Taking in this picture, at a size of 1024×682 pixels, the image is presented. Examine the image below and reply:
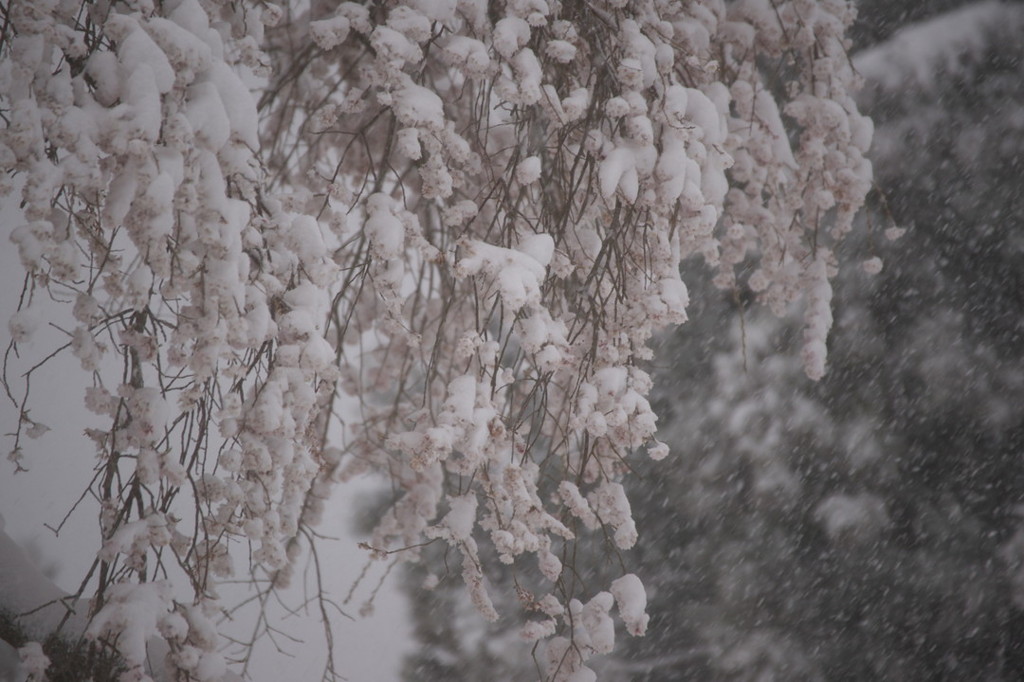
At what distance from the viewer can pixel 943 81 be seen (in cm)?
409

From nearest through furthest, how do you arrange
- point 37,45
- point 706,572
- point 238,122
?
point 37,45 → point 238,122 → point 706,572

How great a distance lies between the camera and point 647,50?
1.64 metres

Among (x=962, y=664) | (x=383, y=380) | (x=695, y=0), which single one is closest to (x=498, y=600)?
(x=383, y=380)

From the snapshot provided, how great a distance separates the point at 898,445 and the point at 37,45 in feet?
13.1

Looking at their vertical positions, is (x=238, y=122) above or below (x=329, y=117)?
below

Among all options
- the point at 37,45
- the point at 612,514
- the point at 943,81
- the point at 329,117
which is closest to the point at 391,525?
the point at 612,514

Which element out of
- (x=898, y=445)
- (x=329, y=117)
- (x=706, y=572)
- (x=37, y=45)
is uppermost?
(x=898, y=445)

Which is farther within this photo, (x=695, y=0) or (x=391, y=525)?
(x=391, y=525)

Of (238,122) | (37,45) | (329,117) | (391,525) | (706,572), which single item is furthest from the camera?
(706,572)

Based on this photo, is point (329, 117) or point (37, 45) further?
point (329, 117)

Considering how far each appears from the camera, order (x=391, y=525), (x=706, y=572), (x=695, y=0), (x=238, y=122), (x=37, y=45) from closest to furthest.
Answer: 1. (x=37, y=45)
2. (x=238, y=122)
3. (x=695, y=0)
4. (x=391, y=525)
5. (x=706, y=572)

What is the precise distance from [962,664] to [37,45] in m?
4.37

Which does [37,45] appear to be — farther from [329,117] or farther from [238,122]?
[329,117]

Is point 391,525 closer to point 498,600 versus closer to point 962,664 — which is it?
point 498,600
